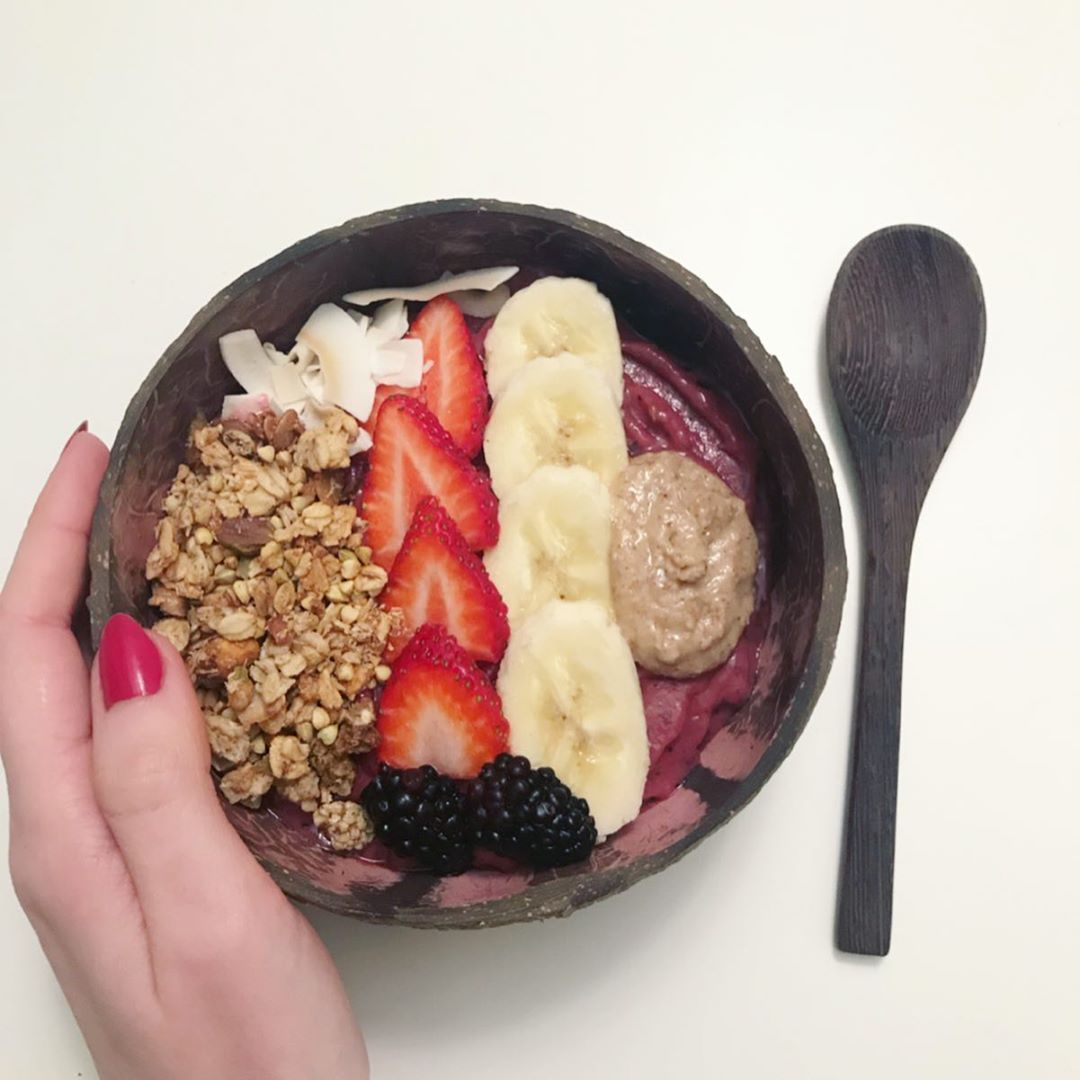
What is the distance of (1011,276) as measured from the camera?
1.61 metres

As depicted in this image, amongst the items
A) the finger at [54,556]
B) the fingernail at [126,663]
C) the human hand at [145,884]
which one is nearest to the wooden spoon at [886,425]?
the human hand at [145,884]

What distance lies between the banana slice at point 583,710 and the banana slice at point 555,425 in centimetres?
20

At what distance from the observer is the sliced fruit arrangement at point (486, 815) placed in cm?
114

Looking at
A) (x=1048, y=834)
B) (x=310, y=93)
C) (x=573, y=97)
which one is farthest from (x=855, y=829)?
(x=310, y=93)

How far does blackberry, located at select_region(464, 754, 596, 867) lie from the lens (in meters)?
1.14

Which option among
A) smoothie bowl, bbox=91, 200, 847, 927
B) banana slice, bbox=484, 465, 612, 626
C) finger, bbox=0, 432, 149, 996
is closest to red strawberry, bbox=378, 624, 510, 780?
smoothie bowl, bbox=91, 200, 847, 927

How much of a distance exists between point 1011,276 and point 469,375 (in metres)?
0.87

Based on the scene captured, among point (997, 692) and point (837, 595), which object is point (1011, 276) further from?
point (837, 595)

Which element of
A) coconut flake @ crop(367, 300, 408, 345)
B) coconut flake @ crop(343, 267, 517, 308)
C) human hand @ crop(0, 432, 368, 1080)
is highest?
coconut flake @ crop(343, 267, 517, 308)

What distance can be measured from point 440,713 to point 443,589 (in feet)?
0.48

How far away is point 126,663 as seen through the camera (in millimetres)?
1061

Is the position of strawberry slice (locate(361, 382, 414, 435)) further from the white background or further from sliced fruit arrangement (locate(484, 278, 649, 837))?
the white background

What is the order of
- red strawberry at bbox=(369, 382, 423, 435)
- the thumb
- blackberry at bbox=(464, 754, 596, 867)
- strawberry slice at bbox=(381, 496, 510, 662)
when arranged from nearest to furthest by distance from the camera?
the thumb
blackberry at bbox=(464, 754, 596, 867)
strawberry slice at bbox=(381, 496, 510, 662)
red strawberry at bbox=(369, 382, 423, 435)

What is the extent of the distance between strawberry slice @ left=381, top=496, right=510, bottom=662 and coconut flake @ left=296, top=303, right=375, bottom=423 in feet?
0.56
